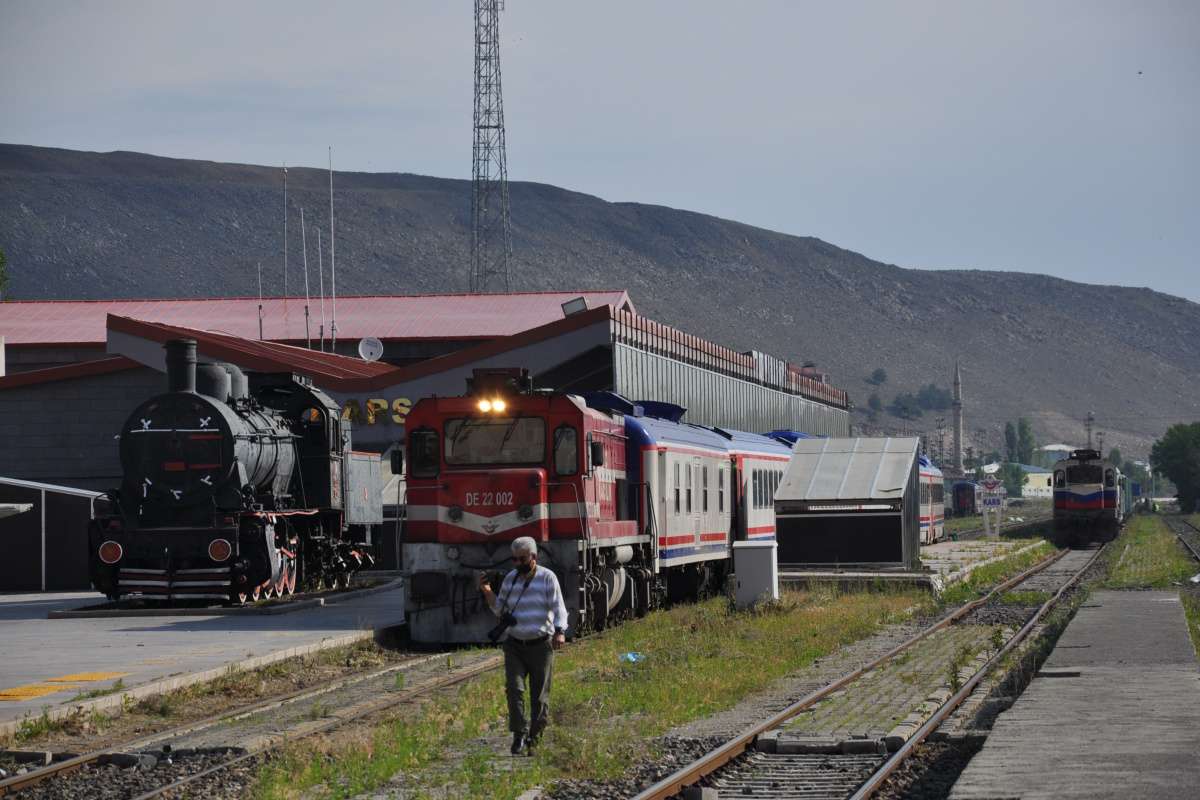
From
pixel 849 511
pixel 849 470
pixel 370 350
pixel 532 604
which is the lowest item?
pixel 532 604

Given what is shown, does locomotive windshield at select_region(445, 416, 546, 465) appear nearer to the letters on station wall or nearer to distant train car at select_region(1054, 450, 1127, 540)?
the letters on station wall

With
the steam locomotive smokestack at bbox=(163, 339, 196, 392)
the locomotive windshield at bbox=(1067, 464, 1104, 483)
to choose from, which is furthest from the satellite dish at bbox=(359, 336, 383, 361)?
the locomotive windshield at bbox=(1067, 464, 1104, 483)

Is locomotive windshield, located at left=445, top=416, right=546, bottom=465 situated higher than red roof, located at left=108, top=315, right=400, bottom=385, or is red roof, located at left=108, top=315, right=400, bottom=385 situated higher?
red roof, located at left=108, top=315, right=400, bottom=385

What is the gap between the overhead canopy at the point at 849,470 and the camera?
111ft

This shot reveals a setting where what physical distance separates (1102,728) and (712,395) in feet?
150

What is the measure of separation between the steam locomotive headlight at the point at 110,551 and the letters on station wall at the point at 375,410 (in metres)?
18.3

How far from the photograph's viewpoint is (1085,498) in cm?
6125

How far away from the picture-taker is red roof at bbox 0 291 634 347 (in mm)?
60469

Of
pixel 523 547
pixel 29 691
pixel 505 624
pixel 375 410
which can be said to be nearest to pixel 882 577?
pixel 29 691

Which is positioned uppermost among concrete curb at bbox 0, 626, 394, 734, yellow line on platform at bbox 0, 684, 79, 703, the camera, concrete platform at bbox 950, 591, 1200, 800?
the camera

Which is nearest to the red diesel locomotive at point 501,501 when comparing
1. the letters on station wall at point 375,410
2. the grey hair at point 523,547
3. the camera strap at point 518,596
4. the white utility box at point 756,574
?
the white utility box at point 756,574

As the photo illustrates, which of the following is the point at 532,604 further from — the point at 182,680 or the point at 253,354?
the point at 253,354

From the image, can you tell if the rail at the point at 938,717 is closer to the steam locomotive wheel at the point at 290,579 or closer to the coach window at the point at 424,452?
the coach window at the point at 424,452

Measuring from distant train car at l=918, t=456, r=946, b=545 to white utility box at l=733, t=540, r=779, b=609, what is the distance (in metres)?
25.9
